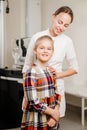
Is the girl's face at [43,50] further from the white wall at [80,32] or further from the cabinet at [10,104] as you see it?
the white wall at [80,32]

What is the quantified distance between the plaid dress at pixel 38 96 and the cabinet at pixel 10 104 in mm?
1654

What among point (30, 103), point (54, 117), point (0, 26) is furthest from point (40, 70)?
point (0, 26)

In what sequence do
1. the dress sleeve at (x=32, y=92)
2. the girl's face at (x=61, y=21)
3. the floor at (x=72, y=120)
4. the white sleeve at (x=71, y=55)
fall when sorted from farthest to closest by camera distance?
the floor at (x=72, y=120), the white sleeve at (x=71, y=55), the girl's face at (x=61, y=21), the dress sleeve at (x=32, y=92)

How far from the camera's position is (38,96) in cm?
163

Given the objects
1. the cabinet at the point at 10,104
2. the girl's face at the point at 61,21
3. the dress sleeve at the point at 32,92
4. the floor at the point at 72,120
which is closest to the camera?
the dress sleeve at the point at 32,92

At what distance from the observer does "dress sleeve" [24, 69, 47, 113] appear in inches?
62.7

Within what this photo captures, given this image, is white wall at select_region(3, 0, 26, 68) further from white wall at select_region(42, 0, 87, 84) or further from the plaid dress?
the plaid dress

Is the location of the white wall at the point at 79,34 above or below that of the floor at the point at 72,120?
above

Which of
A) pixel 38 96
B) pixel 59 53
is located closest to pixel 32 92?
pixel 38 96

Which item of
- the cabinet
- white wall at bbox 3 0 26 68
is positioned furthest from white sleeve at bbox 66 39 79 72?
white wall at bbox 3 0 26 68

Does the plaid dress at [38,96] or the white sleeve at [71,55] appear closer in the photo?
the plaid dress at [38,96]

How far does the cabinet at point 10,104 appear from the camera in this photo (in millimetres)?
3309

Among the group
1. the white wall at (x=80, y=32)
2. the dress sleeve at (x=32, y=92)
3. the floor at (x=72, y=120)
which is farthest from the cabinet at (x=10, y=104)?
the dress sleeve at (x=32, y=92)

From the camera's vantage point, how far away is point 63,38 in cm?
193
